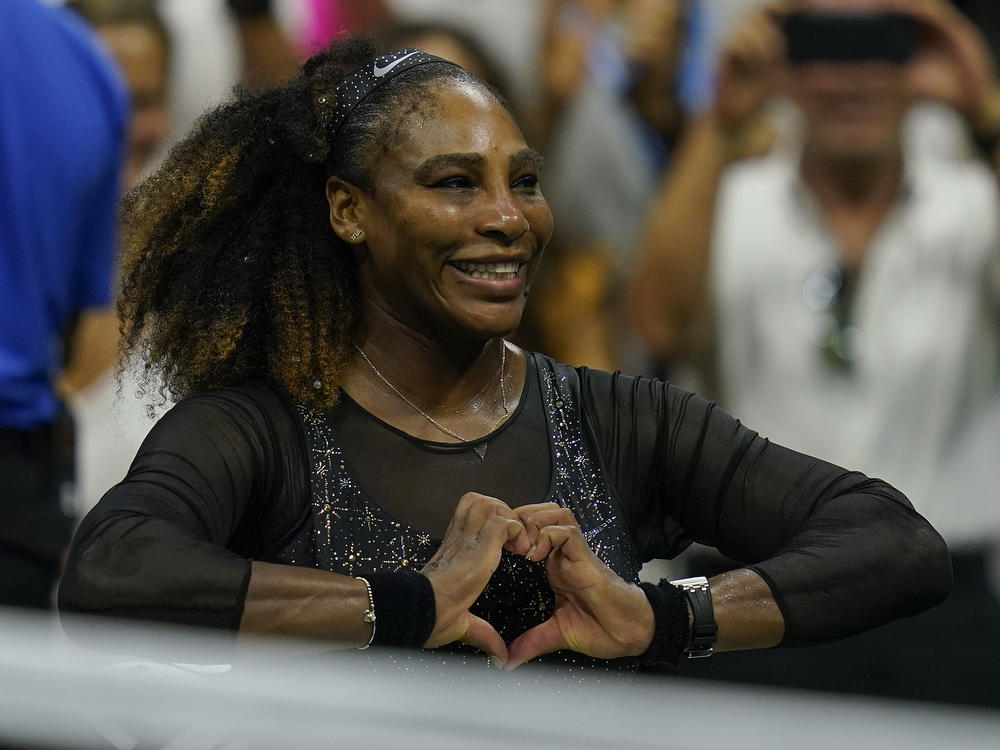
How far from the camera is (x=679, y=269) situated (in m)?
4.68

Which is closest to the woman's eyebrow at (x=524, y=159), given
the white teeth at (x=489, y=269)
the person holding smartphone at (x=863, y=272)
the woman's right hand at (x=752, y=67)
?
the white teeth at (x=489, y=269)

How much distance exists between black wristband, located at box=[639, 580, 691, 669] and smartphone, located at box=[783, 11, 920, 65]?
107 inches

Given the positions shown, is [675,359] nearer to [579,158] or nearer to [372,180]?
[579,158]

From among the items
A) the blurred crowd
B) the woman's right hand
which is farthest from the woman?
the woman's right hand

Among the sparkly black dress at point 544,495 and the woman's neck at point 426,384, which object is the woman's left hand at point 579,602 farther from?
the woman's neck at point 426,384

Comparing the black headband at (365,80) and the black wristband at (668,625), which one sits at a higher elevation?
the black headband at (365,80)

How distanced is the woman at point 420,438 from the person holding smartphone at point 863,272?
2.05 metres

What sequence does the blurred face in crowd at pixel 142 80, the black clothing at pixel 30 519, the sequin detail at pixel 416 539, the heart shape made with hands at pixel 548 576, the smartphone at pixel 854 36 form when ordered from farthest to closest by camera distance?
1. the blurred face in crowd at pixel 142 80
2. the smartphone at pixel 854 36
3. the black clothing at pixel 30 519
4. the sequin detail at pixel 416 539
5. the heart shape made with hands at pixel 548 576

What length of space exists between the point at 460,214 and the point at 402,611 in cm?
59

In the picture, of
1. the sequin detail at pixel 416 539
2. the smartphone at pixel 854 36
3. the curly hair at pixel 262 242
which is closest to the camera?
the sequin detail at pixel 416 539

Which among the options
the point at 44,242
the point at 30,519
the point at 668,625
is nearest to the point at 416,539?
the point at 668,625

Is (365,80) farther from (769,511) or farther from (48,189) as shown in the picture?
(48,189)

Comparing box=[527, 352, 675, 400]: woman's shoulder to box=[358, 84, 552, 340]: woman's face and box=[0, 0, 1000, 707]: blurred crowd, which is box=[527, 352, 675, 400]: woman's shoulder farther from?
box=[0, 0, 1000, 707]: blurred crowd

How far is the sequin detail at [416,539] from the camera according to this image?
231 cm
